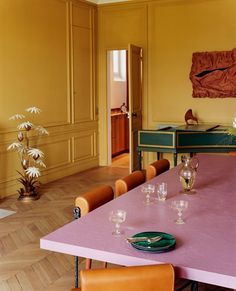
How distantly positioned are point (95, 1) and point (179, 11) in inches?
65.4

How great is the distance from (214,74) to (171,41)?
1.02 metres

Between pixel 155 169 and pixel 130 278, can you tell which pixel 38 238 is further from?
pixel 130 278

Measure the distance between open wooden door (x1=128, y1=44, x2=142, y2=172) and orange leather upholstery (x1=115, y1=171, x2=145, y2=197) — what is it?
3721 millimetres

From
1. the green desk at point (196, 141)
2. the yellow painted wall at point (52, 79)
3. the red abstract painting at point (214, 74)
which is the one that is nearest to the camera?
the yellow painted wall at point (52, 79)

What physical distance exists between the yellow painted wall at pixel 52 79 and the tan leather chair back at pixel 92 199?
330 cm

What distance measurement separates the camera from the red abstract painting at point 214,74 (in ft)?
22.4

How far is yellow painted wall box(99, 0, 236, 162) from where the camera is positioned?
693cm

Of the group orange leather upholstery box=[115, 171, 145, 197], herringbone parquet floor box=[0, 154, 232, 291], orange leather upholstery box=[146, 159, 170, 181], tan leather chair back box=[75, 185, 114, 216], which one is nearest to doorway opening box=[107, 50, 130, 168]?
herringbone parquet floor box=[0, 154, 232, 291]

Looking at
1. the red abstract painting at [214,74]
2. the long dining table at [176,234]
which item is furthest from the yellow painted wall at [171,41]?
the long dining table at [176,234]

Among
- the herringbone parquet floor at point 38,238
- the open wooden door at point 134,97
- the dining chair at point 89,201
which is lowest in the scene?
the herringbone parquet floor at point 38,238

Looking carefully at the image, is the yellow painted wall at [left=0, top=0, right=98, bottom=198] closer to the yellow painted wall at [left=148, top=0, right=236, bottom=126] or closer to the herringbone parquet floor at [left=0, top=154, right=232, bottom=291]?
the herringbone parquet floor at [left=0, top=154, right=232, bottom=291]

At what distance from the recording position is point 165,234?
192 cm

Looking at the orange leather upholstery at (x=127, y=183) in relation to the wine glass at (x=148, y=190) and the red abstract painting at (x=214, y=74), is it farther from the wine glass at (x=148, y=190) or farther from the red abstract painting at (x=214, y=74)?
the red abstract painting at (x=214, y=74)

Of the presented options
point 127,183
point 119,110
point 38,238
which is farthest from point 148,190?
point 119,110
